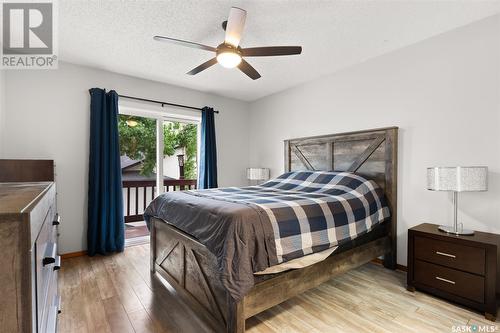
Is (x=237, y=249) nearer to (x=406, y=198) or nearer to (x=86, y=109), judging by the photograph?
(x=406, y=198)

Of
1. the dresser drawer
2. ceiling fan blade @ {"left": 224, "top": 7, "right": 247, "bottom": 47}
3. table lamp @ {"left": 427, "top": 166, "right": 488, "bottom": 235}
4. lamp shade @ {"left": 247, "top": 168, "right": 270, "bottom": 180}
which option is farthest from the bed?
ceiling fan blade @ {"left": 224, "top": 7, "right": 247, "bottom": 47}

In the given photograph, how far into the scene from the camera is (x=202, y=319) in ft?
6.22

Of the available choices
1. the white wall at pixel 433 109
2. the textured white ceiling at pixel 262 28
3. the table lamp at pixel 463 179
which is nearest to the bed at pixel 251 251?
the white wall at pixel 433 109

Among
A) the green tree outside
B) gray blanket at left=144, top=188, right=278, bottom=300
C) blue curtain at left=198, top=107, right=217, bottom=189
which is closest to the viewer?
gray blanket at left=144, top=188, right=278, bottom=300

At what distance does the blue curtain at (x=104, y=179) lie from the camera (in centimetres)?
328

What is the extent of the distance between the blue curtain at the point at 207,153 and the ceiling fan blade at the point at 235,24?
2.32 metres

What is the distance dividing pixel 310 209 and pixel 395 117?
178 cm

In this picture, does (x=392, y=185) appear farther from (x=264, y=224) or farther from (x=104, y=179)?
(x=104, y=179)

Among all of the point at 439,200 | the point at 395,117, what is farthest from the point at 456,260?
the point at 395,117

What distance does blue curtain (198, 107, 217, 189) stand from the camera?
14.4ft

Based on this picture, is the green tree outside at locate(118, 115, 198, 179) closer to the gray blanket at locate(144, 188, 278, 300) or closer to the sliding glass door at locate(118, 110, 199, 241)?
the sliding glass door at locate(118, 110, 199, 241)

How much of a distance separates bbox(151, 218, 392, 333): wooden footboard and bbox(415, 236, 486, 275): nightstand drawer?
18.7 inches

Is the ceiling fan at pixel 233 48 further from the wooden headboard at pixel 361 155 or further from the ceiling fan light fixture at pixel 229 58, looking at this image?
the wooden headboard at pixel 361 155

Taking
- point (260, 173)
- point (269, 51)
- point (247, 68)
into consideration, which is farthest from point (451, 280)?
point (260, 173)
